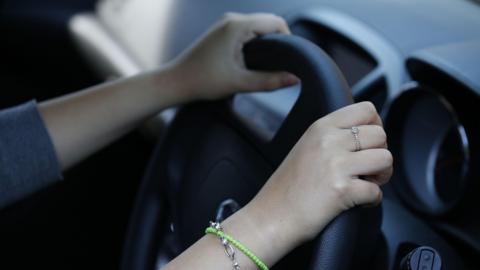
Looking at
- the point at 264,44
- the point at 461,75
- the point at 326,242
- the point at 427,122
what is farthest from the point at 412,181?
the point at 326,242

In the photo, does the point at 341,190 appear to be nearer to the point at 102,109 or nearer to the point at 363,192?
the point at 363,192

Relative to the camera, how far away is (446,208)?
888mm

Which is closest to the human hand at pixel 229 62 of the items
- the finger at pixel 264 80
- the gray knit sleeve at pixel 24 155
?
the finger at pixel 264 80

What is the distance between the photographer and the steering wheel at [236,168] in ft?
2.09

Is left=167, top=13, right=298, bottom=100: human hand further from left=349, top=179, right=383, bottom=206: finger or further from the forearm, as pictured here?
left=349, top=179, right=383, bottom=206: finger

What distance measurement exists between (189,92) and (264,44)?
0.58 feet

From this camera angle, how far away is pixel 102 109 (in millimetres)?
1032

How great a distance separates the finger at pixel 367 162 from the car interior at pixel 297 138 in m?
0.04

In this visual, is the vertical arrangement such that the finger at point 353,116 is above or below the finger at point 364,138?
above

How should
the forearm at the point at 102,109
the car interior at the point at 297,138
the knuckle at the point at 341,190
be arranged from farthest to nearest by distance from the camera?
the forearm at the point at 102,109
the car interior at the point at 297,138
the knuckle at the point at 341,190

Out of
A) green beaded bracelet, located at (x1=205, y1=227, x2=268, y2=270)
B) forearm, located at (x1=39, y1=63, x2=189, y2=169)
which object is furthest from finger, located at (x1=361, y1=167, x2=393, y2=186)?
forearm, located at (x1=39, y1=63, x2=189, y2=169)

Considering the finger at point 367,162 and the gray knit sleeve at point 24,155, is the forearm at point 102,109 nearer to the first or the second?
the gray knit sleeve at point 24,155

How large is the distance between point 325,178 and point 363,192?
0.12ft

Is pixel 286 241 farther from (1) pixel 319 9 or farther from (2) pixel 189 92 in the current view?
(1) pixel 319 9
